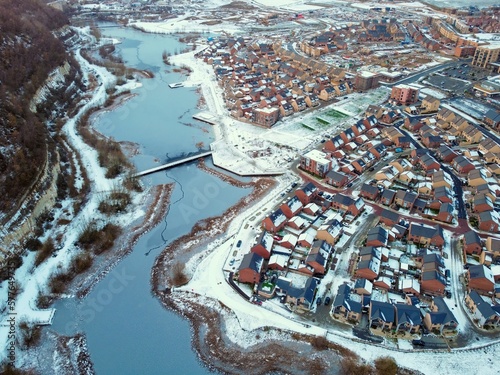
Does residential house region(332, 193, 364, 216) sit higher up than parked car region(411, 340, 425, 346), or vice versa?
residential house region(332, 193, 364, 216)

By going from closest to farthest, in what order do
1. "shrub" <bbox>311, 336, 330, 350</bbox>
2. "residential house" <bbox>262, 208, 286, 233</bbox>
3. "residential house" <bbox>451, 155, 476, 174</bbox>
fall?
"shrub" <bbox>311, 336, 330, 350</bbox>, "residential house" <bbox>262, 208, 286, 233</bbox>, "residential house" <bbox>451, 155, 476, 174</bbox>

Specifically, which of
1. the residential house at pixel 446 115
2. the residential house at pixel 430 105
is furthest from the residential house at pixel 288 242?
the residential house at pixel 430 105

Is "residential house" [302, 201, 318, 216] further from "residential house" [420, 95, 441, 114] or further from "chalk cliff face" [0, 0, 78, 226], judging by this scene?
"residential house" [420, 95, 441, 114]

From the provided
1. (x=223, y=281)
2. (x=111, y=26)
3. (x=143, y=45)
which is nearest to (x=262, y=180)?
(x=223, y=281)

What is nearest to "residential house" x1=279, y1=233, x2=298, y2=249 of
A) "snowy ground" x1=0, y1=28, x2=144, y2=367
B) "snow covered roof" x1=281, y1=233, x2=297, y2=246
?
"snow covered roof" x1=281, y1=233, x2=297, y2=246

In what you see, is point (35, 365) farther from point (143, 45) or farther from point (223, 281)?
point (143, 45)

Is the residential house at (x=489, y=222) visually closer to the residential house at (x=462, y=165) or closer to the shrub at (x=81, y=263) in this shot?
the residential house at (x=462, y=165)

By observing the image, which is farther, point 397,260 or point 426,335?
point 397,260
